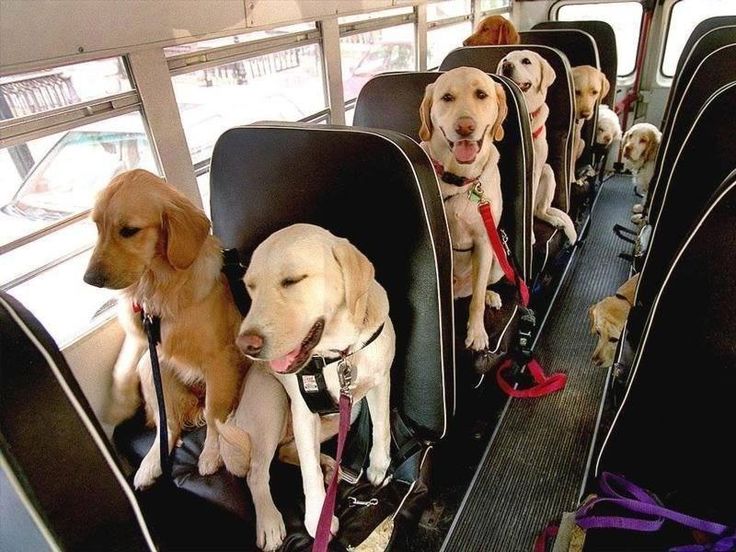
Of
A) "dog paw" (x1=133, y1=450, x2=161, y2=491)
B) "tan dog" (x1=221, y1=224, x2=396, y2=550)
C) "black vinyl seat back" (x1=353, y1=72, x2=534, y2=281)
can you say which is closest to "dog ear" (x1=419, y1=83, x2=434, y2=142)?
"black vinyl seat back" (x1=353, y1=72, x2=534, y2=281)

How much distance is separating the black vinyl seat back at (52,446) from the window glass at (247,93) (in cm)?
129

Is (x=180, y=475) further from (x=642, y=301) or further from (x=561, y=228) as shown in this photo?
(x=561, y=228)

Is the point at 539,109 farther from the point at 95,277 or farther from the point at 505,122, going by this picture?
the point at 95,277

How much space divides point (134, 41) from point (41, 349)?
1.26 meters

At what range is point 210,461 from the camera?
5.15 ft

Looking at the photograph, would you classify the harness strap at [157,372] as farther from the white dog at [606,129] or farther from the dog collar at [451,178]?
the white dog at [606,129]

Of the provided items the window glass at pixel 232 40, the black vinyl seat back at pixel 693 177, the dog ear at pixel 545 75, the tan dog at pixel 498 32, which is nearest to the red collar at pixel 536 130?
the dog ear at pixel 545 75

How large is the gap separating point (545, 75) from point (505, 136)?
85 cm

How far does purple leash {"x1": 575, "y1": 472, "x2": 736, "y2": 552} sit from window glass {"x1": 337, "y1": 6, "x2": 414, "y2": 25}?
8.63ft

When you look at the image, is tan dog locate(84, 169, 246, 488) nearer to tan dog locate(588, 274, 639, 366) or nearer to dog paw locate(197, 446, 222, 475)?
dog paw locate(197, 446, 222, 475)

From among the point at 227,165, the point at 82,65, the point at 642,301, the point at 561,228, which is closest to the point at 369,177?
the point at 227,165

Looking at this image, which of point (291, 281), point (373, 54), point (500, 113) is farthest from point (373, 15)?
point (291, 281)

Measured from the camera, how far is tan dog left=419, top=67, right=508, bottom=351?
2.00 meters

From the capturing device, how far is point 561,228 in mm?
3068
